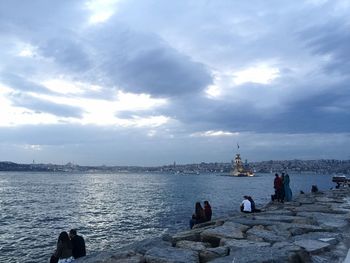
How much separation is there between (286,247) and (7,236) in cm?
1996

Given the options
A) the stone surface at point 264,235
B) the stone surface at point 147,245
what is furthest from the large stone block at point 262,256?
the stone surface at point 147,245

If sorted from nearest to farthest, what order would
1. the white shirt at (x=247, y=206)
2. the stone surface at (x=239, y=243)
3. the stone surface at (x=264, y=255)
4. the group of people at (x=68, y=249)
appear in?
the stone surface at (x=264, y=255), the stone surface at (x=239, y=243), the group of people at (x=68, y=249), the white shirt at (x=247, y=206)

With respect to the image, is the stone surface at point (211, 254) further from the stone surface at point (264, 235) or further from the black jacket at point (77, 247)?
the black jacket at point (77, 247)

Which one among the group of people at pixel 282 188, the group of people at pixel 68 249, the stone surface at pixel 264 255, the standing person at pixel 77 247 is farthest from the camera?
the group of people at pixel 282 188

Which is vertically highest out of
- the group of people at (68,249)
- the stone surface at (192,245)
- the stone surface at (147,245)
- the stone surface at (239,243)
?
the stone surface at (239,243)

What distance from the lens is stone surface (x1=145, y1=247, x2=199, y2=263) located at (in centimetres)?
700

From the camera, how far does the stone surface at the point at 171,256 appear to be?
7.00 m

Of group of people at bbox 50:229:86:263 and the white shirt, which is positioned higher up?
the white shirt

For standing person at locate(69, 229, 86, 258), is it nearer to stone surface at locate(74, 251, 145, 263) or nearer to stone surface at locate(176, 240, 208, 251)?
stone surface at locate(74, 251, 145, 263)

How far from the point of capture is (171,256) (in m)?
7.22

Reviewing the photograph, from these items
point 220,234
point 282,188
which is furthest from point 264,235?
point 282,188

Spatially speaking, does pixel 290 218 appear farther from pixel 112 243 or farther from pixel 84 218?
pixel 84 218

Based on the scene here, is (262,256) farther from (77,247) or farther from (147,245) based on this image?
(77,247)

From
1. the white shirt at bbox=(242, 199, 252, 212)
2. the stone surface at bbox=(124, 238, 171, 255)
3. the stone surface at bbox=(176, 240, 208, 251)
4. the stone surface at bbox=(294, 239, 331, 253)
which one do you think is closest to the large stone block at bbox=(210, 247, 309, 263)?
the stone surface at bbox=(294, 239, 331, 253)
